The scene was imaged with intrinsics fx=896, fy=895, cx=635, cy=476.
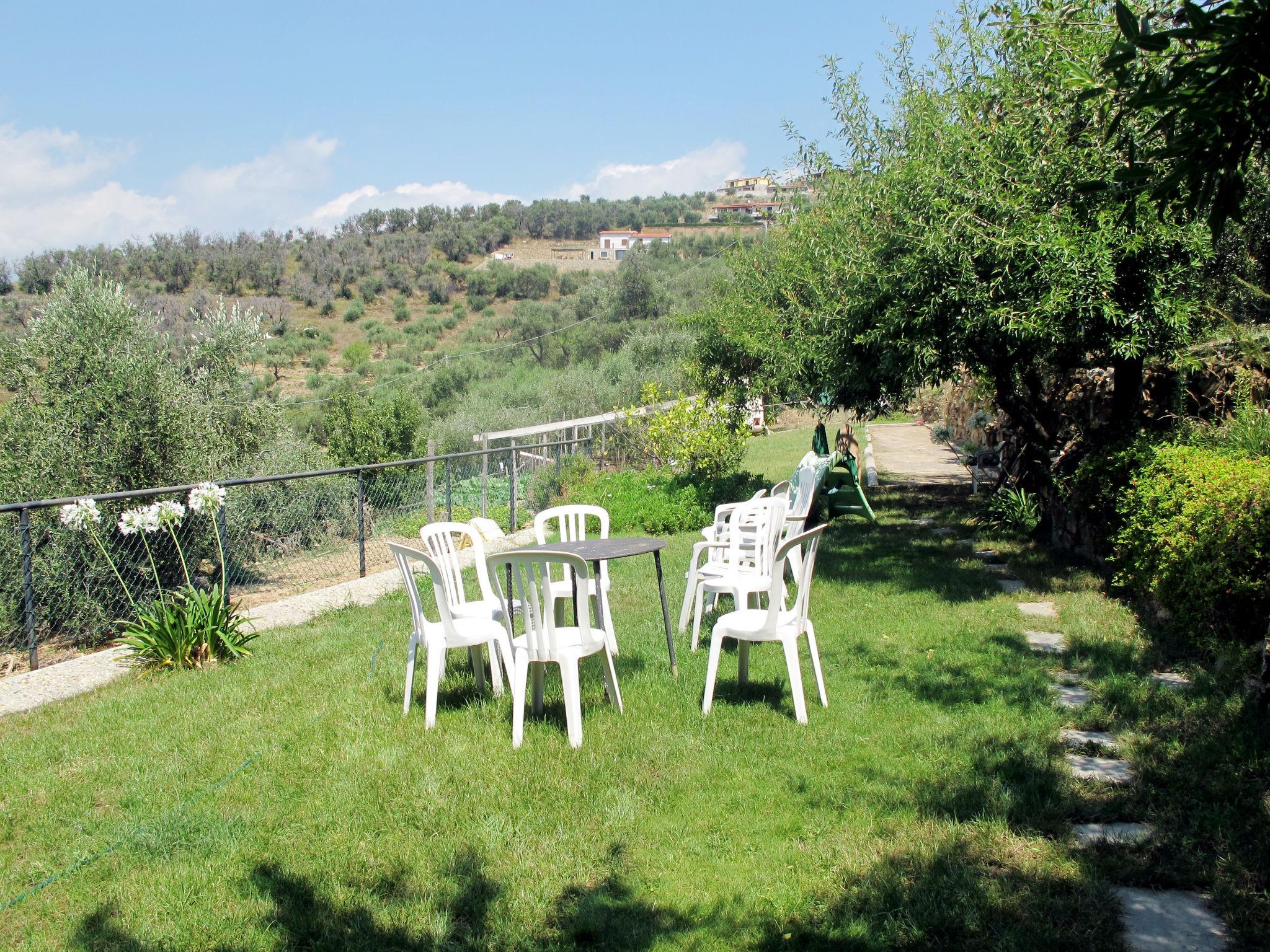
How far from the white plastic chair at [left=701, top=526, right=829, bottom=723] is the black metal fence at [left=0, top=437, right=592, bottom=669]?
4058 mm

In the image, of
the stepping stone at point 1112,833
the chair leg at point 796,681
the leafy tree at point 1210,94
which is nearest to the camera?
the leafy tree at point 1210,94

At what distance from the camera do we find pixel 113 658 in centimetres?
634

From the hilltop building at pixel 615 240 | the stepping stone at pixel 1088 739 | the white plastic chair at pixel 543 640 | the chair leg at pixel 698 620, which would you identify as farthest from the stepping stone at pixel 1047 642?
the hilltop building at pixel 615 240

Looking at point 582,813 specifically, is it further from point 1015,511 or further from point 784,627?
point 1015,511

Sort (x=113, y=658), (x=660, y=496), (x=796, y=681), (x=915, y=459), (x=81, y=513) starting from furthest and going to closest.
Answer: (x=915, y=459)
(x=660, y=496)
(x=113, y=658)
(x=81, y=513)
(x=796, y=681)

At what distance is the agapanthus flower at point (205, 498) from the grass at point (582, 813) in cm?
130

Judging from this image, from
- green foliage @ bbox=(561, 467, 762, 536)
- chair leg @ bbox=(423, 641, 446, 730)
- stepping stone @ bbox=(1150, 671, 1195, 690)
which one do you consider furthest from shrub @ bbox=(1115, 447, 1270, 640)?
green foliage @ bbox=(561, 467, 762, 536)

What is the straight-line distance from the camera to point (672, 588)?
7.73 m

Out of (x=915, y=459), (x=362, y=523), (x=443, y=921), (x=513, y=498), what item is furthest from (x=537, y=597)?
(x=915, y=459)

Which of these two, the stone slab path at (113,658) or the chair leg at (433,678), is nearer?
the chair leg at (433,678)

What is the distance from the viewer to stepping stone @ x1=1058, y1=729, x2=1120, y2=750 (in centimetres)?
408

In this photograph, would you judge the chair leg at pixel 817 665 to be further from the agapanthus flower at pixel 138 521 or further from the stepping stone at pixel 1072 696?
the agapanthus flower at pixel 138 521

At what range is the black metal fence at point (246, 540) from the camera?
845cm

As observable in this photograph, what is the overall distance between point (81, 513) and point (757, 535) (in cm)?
453
